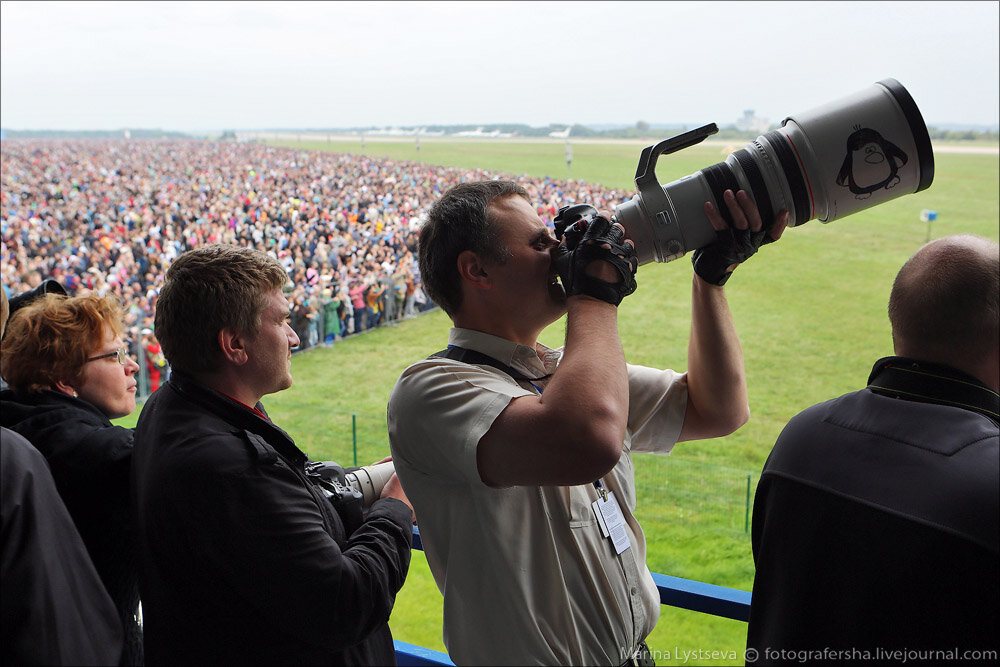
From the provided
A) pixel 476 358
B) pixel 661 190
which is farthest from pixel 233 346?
pixel 661 190

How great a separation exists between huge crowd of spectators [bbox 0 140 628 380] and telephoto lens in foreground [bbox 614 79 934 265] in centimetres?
414

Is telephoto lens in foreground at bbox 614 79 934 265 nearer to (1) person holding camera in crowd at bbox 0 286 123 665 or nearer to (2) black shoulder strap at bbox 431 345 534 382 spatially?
(2) black shoulder strap at bbox 431 345 534 382

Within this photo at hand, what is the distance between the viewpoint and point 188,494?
927 millimetres

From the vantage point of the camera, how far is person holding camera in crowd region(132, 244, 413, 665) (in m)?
0.92

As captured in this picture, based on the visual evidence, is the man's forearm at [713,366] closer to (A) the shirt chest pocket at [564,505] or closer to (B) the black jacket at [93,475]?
(A) the shirt chest pocket at [564,505]

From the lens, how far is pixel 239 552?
0.92 meters

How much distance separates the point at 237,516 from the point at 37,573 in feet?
0.83

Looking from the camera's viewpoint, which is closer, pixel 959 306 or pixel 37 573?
pixel 959 306

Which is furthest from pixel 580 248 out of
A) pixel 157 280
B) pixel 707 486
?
pixel 157 280

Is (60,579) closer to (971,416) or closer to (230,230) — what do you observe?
(971,416)

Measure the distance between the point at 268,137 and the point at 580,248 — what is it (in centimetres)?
2825

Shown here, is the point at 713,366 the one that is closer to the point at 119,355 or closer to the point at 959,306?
the point at 959,306

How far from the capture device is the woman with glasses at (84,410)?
115 centimetres

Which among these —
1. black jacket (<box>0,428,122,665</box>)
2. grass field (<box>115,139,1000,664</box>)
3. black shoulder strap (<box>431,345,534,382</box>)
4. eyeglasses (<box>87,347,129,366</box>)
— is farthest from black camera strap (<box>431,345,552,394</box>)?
grass field (<box>115,139,1000,664</box>)
